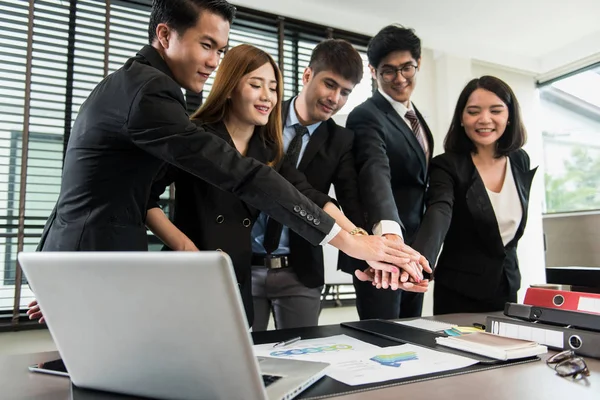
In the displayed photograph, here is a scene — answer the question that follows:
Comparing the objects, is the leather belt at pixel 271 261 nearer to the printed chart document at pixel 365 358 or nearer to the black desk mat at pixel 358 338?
the black desk mat at pixel 358 338

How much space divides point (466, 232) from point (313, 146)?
618 millimetres

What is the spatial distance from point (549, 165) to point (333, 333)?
4.47 meters

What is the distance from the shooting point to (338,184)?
1.71m

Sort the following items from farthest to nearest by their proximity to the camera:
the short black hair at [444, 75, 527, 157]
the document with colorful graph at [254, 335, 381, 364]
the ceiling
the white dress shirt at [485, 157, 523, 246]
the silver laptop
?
the ceiling → the short black hair at [444, 75, 527, 157] → the white dress shirt at [485, 157, 523, 246] → the document with colorful graph at [254, 335, 381, 364] → the silver laptop

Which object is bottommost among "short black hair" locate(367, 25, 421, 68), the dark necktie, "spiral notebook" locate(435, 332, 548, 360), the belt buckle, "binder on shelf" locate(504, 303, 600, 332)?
"spiral notebook" locate(435, 332, 548, 360)

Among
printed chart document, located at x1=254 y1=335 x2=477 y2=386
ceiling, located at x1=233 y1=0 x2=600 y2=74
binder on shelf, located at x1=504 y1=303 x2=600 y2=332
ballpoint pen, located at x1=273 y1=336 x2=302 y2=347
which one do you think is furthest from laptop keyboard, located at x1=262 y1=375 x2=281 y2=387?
ceiling, located at x1=233 y1=0 x2=600 y2=74

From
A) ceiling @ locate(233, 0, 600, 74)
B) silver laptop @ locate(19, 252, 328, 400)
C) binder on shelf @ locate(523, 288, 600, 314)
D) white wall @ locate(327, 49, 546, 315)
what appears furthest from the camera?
white wall @ locate(327, 49, 546, 315)

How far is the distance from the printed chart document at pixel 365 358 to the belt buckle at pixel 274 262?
0.48 m

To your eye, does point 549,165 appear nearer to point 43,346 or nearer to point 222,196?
point 222,196

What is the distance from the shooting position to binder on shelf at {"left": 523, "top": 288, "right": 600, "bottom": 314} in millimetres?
993

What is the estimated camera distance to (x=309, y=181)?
165 centimetres

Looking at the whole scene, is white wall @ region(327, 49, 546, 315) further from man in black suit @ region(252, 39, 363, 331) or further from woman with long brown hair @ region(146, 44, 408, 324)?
woman with long brown hair @ region(146, 44, 408, 324)

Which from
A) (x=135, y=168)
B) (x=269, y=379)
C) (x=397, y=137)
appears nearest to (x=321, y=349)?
(x=269, y=379)

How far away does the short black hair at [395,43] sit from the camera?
1786 millimetres
